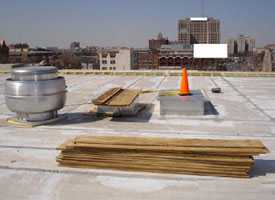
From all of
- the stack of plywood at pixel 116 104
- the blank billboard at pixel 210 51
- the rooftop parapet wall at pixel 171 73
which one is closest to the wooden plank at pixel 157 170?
the stack of plywood at pixel 116 104

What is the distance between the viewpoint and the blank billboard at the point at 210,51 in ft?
62.8

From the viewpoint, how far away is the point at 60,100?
7355 mm

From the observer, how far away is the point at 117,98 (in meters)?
8.13

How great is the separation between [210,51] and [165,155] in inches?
624

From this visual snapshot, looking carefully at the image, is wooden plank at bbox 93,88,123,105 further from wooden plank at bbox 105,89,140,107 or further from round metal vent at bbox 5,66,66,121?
round metal vent at bbox 5,66,66,121

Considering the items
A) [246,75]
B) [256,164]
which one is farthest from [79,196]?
[246,75]

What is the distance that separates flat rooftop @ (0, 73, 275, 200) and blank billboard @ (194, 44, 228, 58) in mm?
9344

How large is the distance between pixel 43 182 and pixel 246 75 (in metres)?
15.7

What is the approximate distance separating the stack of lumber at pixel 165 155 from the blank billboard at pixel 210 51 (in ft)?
49.9

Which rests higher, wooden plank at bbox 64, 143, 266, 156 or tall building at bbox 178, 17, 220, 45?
tall building at bbox 178, 17, 220, 45

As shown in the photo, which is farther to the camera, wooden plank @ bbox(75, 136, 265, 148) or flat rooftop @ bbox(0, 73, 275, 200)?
wooden plank @ bbox(75, 136, 265, 148)

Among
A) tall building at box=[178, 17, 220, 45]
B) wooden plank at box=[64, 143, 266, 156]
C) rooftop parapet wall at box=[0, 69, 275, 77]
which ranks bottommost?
wooden plank at box=[64, 143, 266, 156]

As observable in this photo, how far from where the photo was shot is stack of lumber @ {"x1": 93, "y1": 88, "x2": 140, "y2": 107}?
7.38 meters

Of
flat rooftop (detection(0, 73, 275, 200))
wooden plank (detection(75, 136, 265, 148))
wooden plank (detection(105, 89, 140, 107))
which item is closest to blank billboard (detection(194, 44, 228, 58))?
flat rooftop (detection(0, 73, 275, 200))
